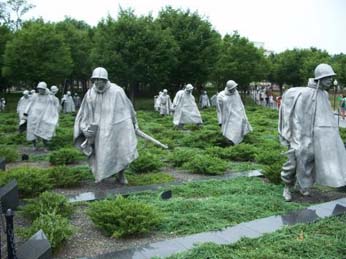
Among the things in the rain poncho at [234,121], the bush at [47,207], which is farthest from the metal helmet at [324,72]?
the rain poncho at [234,121]

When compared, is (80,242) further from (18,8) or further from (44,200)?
(18,8)

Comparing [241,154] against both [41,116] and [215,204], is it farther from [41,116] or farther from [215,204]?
[41,116]

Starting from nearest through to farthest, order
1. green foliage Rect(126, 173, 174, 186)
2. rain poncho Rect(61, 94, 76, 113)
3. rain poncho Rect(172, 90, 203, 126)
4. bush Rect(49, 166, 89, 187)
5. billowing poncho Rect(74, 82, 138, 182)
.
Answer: billowing poncho Rect(74, 82, 138, 182), bush Rect(49, 166, 89, 187), green foliage Rect(126, 173, 174, 186), rain poncho Rect(172, 90, 203, 126), rain poncho Rect(61, 94, 76, 113)

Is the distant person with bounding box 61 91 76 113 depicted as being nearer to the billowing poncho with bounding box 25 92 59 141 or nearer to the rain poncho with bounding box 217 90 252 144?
the billowing poncho with bounding box 25 92 59 141

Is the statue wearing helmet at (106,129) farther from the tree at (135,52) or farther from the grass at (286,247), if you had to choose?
the tree at (135,52)

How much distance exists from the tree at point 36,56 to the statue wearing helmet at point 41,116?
895 inches

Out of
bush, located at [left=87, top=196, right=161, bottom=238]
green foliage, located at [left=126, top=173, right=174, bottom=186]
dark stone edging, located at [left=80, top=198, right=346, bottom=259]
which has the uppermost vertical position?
bush, located at [left=87, top=196, right=161, bottom=238]

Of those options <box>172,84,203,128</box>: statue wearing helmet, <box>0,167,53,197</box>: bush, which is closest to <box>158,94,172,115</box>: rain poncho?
→ <box>172,84,203,128</box>: statue wearing helmet

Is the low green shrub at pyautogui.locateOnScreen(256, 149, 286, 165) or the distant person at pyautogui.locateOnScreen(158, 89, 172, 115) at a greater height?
the distant person at pyautogui.locateOnScreen(158, 89, 172, 115)

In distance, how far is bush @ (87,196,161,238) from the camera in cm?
593

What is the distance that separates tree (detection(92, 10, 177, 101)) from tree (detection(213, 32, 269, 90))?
8768 mm

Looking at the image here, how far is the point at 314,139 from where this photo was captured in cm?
728

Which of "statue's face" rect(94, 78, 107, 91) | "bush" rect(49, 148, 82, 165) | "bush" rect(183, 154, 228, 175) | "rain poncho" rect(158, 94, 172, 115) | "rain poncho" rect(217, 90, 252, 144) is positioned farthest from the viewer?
"rain poncho" rect(158, 94, 172, 115)

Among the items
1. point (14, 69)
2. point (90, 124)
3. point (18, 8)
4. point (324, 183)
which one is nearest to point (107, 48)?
point (14, 69)
